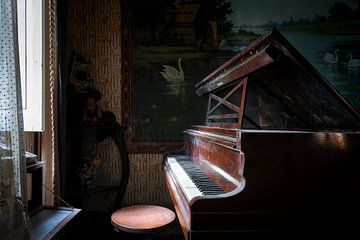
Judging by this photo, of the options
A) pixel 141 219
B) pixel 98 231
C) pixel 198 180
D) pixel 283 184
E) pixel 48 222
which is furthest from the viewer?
pixel 98 231

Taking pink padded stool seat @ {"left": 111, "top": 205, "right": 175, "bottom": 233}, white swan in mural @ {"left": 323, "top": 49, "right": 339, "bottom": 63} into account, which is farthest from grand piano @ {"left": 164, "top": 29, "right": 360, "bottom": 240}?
→ white swan in mural @ {"left": 323, "top": 49, "right": 339, "bottom": 63}

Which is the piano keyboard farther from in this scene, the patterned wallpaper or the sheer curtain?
the patterned wallpaper

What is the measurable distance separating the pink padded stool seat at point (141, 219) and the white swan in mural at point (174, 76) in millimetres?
1468

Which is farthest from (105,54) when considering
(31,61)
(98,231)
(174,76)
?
(98,231)

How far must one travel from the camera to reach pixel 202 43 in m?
3.47

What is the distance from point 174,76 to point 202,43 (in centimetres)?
50

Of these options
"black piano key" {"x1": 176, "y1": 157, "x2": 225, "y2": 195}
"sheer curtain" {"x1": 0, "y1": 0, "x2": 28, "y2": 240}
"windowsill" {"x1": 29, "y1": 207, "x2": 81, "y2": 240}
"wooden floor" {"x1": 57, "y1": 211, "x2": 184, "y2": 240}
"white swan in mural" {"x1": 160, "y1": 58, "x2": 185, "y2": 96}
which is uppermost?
"white swan in mural" {"x1": 160, "y1": 58, "x2": 185, "y2": 96}

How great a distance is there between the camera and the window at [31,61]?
223 centimetres

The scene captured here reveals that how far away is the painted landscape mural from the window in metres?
1.26

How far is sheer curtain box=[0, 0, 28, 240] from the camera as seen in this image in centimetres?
128

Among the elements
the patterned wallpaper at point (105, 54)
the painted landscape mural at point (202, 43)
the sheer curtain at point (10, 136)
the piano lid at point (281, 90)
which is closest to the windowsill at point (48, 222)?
the sheer curtain at point (10, 136)

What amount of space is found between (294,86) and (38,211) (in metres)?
1.77

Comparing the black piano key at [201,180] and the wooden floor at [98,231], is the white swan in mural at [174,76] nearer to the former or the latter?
the black piano key at [201,180]

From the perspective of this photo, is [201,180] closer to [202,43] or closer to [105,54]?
Answer: [202,43]
